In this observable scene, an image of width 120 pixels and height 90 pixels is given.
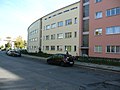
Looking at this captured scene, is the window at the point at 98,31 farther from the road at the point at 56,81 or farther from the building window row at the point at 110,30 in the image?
the road at the point at 56,81

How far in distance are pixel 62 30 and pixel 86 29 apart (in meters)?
9.82

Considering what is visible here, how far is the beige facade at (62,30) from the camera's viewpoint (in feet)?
133

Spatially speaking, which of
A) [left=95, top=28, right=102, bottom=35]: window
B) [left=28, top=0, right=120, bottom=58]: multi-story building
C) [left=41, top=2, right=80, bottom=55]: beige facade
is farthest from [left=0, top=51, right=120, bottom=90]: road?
[left=41, top=2, right=80, bottom=55]: beige facade

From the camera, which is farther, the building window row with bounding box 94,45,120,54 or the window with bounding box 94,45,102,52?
the window with bounding box 94,45,102,52

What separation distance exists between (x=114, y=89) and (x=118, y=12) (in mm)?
22959

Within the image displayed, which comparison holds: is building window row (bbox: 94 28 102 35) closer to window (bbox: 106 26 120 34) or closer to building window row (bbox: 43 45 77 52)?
window (bbox: 106 26 120 34)

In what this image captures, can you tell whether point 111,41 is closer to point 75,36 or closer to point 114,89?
point 75,36

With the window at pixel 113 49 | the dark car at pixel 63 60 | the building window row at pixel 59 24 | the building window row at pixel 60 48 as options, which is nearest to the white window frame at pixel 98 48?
the window at pixel 113 49

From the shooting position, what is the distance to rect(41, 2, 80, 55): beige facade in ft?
133

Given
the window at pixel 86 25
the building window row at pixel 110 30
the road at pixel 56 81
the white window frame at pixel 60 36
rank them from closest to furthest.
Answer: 1. the road at pixel 56 81
2. the building window row at pixel 110 30
3. the window at pixel 86 25
4. the white window frame at pixel 60 36

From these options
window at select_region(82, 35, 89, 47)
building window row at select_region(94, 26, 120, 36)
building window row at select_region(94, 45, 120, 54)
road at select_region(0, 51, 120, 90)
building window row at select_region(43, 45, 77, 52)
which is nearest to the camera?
road at select_region(0, 51, 120, 90)

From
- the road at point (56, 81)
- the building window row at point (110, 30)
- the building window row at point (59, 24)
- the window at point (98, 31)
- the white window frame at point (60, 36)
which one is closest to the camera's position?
the road at point (56, 81)

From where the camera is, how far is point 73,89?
868 centimetres

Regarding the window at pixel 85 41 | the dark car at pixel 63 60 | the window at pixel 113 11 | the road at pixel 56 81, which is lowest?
the road at pixel 56 81
